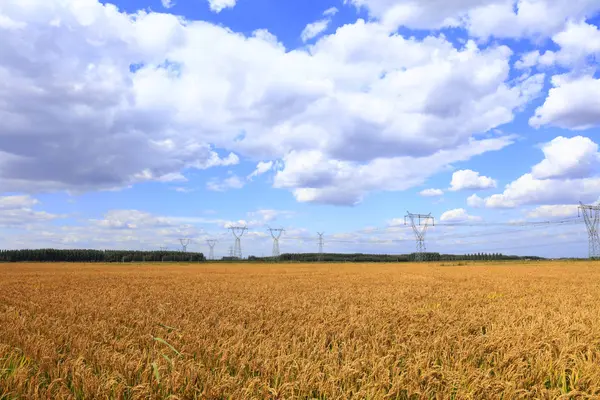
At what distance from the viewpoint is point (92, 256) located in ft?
611

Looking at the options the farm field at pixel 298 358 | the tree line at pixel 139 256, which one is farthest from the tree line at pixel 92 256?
the farm field at pixel 298 358

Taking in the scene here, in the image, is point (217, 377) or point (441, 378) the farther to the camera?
point (441, 378)

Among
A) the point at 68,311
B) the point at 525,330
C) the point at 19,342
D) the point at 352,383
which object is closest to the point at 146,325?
the point at 19,342

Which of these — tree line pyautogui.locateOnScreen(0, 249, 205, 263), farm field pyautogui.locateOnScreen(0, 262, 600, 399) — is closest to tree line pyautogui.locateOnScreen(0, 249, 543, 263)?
tree line pyautogui.locateOnScreen(0, 249, 205, 263)

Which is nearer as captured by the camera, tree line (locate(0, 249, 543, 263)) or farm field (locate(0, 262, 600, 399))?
farm field (locate(0, 262, 600, 399))

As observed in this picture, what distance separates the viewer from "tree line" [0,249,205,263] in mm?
178875

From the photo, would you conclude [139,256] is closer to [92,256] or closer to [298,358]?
[92,256]

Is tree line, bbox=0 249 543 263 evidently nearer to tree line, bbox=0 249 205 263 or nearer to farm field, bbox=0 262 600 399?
tree line, bbox=0 249 205 263

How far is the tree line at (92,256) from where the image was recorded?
179 meters

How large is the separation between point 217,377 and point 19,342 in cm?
447

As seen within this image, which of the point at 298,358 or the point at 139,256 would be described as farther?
the point at 139,256

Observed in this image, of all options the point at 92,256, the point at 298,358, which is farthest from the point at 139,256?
the point at 298,358

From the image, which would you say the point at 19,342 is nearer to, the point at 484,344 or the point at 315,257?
the point at 484,344

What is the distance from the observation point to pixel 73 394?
16.8 ft
